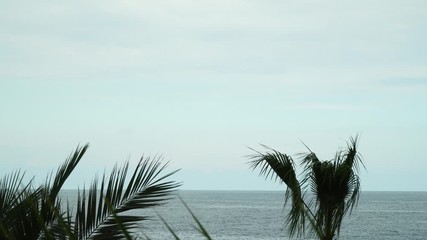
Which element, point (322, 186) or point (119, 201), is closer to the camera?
point (119, 201)

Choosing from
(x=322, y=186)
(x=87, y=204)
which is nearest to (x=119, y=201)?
(x=87, y=204)

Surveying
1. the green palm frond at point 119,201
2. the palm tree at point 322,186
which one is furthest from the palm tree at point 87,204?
the palm tree at point 322,186

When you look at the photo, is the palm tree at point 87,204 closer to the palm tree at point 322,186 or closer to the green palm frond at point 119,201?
the green palm frond at point 119,201

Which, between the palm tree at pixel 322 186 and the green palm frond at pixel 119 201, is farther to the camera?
the palm tree at pixel 322 186

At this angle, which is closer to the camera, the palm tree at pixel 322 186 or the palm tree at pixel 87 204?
the palm tree at pixel 87 204

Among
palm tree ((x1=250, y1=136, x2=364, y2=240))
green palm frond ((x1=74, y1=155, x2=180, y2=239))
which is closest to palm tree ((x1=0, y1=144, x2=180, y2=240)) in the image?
green palm frond ((x1=74, y1=155, x2=180, y2=239))

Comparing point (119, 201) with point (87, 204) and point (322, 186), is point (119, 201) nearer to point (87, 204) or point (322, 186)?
point (87, 204)

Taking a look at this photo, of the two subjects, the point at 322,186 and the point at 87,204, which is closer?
the point at 87,204

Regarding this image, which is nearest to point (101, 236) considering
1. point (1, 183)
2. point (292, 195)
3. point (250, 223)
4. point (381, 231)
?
point (1, 183)

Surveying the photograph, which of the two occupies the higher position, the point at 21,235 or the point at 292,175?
the point at 292,175

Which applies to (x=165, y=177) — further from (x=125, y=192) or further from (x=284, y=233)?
(x=284, y=233)

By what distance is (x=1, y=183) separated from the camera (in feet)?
17.7

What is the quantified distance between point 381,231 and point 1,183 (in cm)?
7266

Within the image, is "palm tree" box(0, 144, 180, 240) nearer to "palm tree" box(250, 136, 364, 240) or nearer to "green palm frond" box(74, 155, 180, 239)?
"green palm frond" box(74, 155, 180, 239)
